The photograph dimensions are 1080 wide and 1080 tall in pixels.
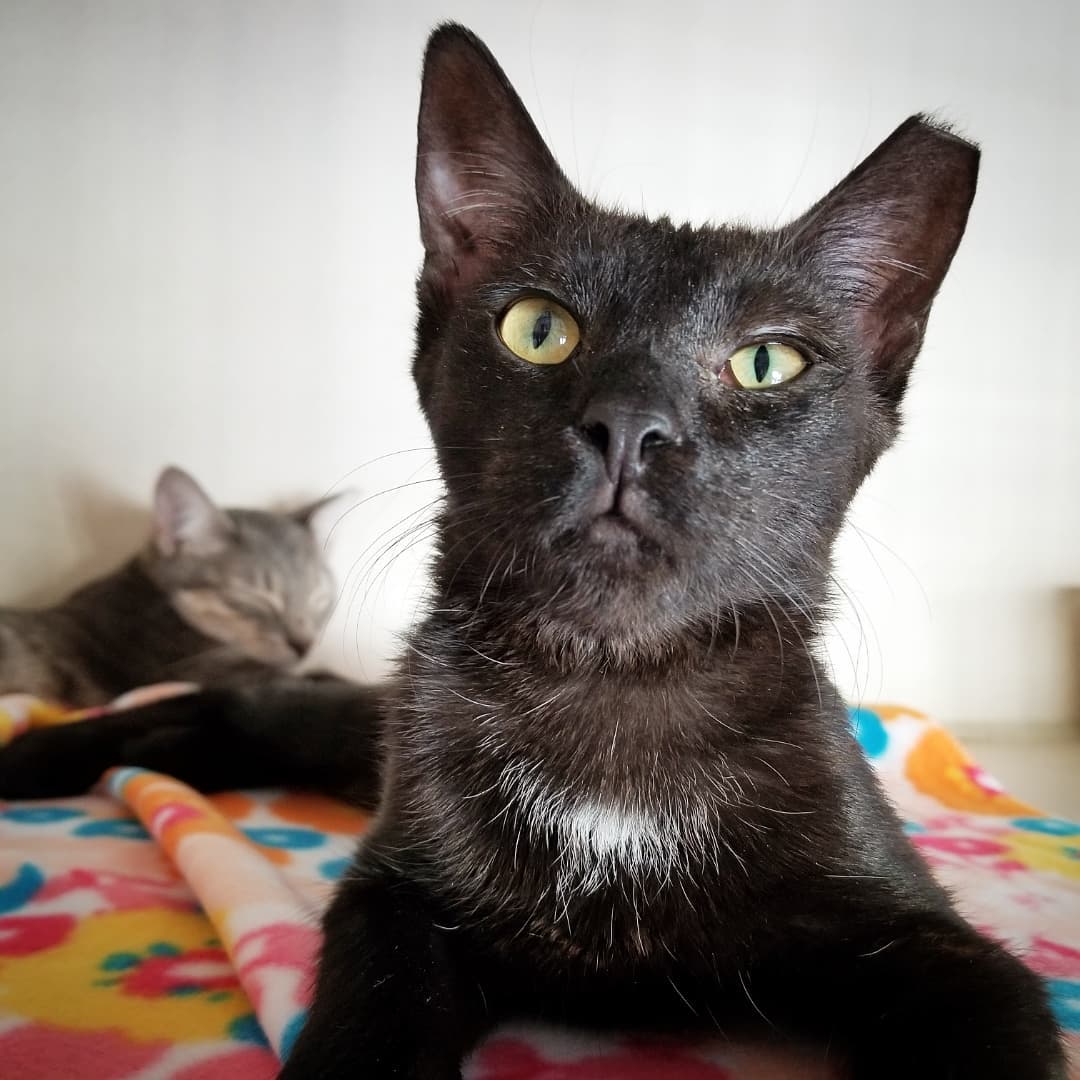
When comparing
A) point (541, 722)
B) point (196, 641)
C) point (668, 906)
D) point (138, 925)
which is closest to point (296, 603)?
point (196, 641)

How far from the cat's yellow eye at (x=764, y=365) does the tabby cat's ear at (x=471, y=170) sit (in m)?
0.30

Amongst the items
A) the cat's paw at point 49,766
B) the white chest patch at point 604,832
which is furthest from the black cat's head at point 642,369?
the cat's paw at point 49,766

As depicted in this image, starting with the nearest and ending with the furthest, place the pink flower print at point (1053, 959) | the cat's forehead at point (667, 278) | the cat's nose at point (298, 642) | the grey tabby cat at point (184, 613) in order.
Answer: the cat's forehead at point (667, 278) → the pink flower print at point (1053, 959) → the grey tabby cat at point (184, 613) → the cat's nose at point (298, 642)

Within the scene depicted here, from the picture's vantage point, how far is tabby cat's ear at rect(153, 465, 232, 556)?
185cm

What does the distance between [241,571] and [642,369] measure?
1549mm

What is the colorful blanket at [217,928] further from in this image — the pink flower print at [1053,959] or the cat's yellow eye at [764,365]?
the cat's yellow eye at [764,365]

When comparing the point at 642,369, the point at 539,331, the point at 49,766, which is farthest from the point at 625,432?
the point at 49,766

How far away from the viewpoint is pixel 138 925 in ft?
2.84

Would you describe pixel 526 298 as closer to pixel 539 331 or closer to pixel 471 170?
pixel 539 331

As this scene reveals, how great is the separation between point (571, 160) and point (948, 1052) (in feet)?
6.18

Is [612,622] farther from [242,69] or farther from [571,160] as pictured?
[242,69]

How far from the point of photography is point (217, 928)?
817 millimetres

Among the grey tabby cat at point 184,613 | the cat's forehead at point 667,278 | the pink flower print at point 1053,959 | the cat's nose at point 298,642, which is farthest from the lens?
the cat's nose at point 298,642

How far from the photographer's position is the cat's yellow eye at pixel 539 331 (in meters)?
0.74
